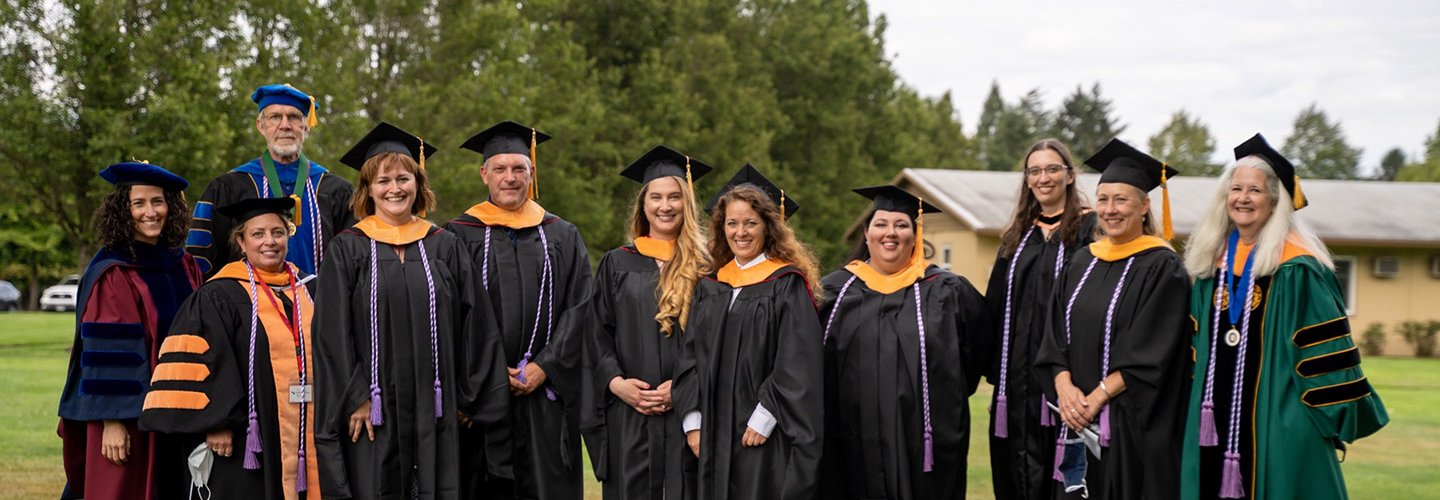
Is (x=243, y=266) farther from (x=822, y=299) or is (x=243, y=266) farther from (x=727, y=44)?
(x=727, y=44)

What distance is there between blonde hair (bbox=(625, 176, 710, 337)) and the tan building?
17087 millimetres

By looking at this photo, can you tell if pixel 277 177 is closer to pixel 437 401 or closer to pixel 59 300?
pixel 437 401

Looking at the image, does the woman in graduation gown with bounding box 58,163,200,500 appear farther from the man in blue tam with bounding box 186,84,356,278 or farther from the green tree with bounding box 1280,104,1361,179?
the green tree with bounding box 1280,104,1361,179

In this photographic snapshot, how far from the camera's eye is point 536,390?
16.9 feet

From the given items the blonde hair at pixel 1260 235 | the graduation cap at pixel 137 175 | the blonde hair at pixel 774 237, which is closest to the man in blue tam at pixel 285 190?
the graduation cap at pixel 137 175

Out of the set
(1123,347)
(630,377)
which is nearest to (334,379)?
(630,377)

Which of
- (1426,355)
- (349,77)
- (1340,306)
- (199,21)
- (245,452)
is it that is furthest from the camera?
(1426,355)

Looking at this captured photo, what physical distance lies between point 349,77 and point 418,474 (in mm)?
13025

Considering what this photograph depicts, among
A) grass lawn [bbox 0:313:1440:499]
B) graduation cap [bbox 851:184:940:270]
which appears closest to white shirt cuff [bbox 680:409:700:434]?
graduation cap [bbox 851:184:940:270]

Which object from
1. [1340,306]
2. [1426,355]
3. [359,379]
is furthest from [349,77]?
[1426,355]

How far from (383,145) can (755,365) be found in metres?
1.98

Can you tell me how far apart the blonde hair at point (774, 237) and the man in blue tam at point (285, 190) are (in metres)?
1.98

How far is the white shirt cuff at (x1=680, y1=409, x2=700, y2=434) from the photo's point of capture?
187 inches

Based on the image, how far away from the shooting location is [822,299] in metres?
5.06
